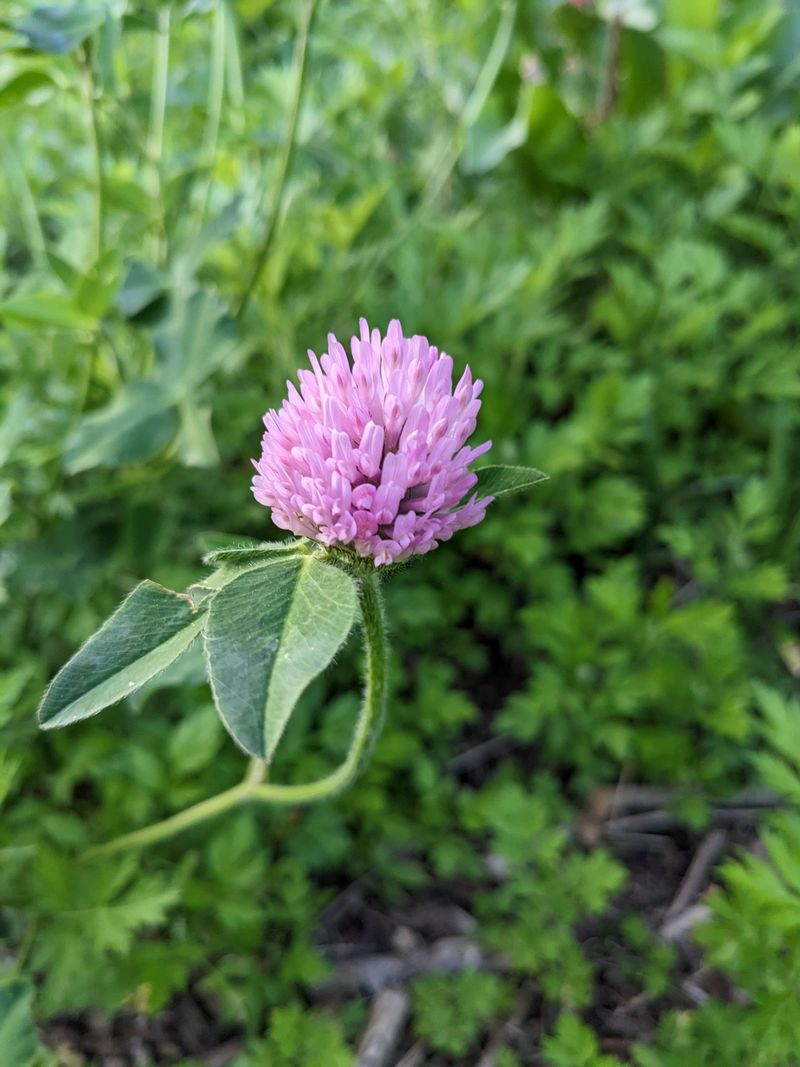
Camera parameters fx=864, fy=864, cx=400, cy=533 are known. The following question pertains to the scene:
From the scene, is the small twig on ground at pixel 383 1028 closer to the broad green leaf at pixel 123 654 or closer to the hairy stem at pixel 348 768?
Answer: the hairy stem at pixel 348 768

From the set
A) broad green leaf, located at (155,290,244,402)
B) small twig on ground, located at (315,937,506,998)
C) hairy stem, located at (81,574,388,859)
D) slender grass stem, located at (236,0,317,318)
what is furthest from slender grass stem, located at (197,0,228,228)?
small twig on ground, located at (315,937,506,998)

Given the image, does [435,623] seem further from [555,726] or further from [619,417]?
[619,417]

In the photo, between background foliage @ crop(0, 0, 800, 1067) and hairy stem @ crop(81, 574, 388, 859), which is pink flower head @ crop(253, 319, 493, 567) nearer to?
hairy stem @ crop(81, 574, 388, 859)

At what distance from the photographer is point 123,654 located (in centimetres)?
76

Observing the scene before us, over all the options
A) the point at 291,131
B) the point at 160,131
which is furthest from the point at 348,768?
the point at 160,131

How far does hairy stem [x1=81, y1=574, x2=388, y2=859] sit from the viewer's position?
79 cm

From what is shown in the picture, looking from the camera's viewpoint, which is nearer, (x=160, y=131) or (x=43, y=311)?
(x=43, y=311)

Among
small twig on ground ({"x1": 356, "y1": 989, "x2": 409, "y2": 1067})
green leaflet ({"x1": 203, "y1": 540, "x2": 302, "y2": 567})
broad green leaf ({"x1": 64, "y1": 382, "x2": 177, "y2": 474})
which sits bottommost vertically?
small twig on ground ({"x1": 356, "y1": 989, "x2": 409, "y2": 1067})

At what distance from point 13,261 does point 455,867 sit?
6.76 feet

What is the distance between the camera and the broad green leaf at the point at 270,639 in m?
0.64

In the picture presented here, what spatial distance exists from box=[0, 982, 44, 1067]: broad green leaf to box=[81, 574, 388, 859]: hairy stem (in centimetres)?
22

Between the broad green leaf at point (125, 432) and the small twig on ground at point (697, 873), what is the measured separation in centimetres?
117

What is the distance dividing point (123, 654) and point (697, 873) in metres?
1.22

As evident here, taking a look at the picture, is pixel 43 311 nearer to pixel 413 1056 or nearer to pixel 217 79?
pixel 217 79
